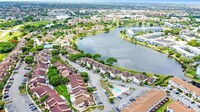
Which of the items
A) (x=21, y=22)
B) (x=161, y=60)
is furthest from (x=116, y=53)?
(x=21, y=22)

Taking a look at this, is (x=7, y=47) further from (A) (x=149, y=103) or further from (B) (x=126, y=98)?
(A) (x=149, y=103)

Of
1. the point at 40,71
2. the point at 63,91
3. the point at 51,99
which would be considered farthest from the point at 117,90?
the point at 40,71

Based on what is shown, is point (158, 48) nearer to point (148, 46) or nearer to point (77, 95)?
point (148, 46)

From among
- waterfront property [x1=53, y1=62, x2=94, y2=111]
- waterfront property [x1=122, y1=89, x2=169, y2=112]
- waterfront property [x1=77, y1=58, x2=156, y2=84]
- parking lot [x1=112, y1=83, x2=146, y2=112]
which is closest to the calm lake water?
waterfront property [x1=77, y1=58, x2=156, y2=84]

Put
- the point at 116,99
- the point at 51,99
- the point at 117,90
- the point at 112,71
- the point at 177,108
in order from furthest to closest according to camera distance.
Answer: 1. the point at 112,71
2. the point at 117,90
3. the point at 116,99
4. the point at 51,99
5. the point at 177,108

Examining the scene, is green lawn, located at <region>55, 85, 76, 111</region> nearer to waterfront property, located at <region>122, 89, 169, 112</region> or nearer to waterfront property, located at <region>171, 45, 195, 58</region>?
waterfront property, located at <region>122, 89, 169, 112</region>

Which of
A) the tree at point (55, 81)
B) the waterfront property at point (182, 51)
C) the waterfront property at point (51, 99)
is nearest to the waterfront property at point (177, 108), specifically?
the waterfront property at point (51, 99)
